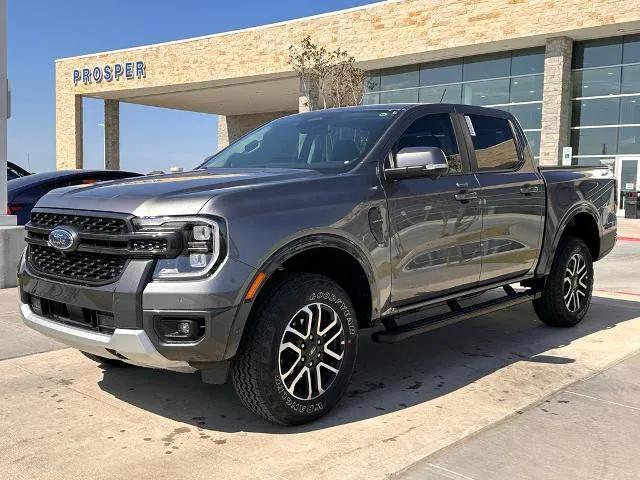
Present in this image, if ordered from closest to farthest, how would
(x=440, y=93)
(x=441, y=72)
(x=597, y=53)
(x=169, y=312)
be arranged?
(x=169, y=312) → (x=597, y=53) → (x=440, y=93) → (x=441, y=72)

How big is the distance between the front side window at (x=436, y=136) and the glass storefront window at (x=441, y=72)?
23730mm

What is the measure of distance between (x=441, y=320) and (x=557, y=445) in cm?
128

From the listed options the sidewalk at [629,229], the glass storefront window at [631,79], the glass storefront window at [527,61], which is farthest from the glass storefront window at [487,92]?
the sidewalk at [629,229]

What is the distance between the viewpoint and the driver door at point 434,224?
412cm

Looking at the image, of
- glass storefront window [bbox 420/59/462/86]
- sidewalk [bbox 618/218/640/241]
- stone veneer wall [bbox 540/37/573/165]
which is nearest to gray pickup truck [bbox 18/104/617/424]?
sidewalk [bbox 618/218/640/241]

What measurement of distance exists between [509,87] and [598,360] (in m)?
22.9

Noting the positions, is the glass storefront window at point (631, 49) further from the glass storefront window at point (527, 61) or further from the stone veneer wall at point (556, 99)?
the glass storefront window at point (527, 61)

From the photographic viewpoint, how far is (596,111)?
24.4 metres

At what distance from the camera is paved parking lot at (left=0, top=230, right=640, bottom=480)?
3.14 meters

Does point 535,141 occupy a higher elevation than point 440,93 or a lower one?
lower

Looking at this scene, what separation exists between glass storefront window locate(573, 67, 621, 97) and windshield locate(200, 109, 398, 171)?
22.2 m

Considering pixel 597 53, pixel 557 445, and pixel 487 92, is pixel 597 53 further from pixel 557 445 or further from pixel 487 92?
pixel 557 445

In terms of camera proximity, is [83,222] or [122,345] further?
[83,222]

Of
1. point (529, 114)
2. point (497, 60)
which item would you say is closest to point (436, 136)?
point (529, 114)
